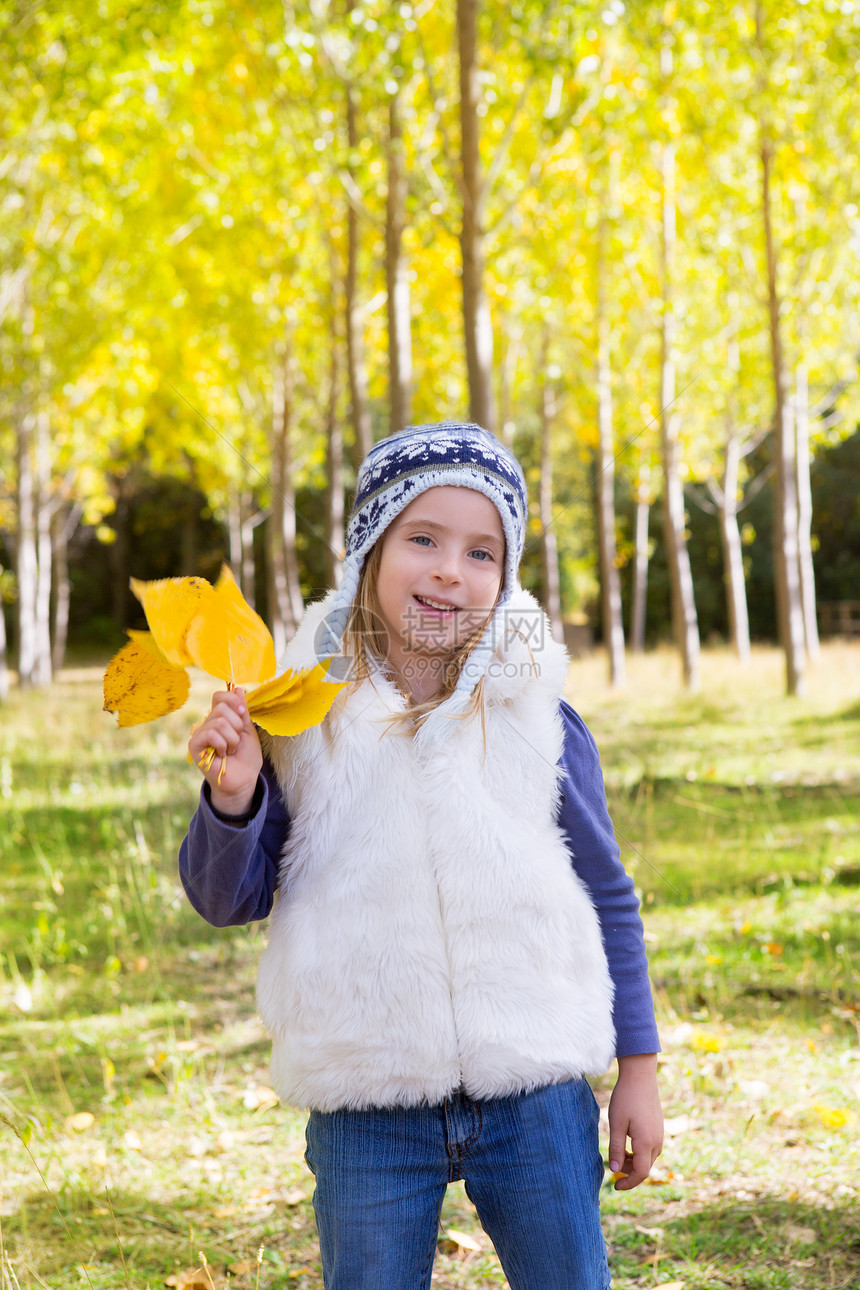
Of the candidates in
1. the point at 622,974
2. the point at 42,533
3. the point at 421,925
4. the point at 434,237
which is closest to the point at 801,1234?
the point at 622,974

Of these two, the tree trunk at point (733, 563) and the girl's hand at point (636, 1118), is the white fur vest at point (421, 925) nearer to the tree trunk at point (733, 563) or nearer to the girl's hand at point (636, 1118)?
the girl's hand at point (636, 1118)

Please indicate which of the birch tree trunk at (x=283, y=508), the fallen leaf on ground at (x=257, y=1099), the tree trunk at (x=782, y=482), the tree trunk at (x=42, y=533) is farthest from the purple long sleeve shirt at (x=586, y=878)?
the tree trunk at (x=42, y=533)

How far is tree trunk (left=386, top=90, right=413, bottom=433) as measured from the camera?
23.4 feet

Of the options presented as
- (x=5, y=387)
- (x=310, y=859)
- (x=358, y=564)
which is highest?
(x=5, y=387)

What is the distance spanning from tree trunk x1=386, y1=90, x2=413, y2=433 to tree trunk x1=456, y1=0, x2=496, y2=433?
154 cm

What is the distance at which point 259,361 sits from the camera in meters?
14.6

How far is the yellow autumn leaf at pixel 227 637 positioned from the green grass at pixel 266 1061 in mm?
1033

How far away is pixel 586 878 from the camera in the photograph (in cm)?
157

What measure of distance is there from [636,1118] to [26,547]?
12.6 meters

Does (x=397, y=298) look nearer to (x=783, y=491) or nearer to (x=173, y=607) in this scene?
(x=783, y=491)

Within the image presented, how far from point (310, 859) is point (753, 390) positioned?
14.1m

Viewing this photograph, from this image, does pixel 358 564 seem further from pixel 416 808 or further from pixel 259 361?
pixel 259 361

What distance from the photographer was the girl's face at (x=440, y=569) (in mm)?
1561

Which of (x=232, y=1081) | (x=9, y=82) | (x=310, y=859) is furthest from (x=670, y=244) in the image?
(x=310, y=859)
